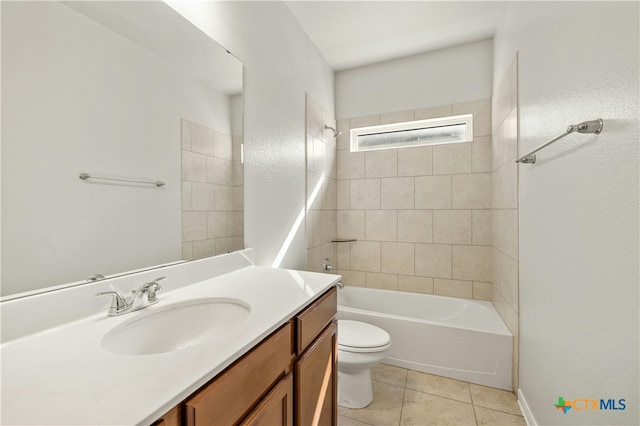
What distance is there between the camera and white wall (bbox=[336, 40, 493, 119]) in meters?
2.52

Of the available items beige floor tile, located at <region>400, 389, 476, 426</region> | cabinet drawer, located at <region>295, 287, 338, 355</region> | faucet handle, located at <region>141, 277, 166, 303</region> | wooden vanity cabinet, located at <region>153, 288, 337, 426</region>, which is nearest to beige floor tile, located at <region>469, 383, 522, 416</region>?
beige floor tile, located at <region>400, 389, 476, 426</region>

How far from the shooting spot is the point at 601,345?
87cm

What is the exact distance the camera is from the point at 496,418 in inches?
62.1

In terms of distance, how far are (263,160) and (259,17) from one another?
3.01ft

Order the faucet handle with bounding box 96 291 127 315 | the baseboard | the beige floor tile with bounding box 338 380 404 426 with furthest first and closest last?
the beige floor tile with bounding box 338 380 404 426
the baseboard
the faucet handle with bounding box 96 291 127 315

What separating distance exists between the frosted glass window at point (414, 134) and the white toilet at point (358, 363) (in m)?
1.93

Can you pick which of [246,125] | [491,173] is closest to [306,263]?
→ [246,125]

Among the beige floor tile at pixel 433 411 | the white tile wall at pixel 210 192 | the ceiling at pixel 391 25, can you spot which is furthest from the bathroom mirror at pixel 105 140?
the beige floor tile at pixel 433 411

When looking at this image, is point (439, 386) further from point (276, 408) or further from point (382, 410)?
point (276, 408)

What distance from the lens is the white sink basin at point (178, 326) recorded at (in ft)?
2.63

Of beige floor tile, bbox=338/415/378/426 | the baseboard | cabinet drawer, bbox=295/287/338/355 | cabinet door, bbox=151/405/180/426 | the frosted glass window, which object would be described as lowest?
beige floor tile, bbox=338/415/378/426

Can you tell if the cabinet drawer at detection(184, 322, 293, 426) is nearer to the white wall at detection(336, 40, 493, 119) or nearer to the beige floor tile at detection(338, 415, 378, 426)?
the beige floor tile at detection(338, 415, 378, 426)

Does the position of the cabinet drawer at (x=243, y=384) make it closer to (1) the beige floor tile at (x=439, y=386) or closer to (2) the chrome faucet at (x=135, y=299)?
(2) the chrome faucet at (x=135, y=299)

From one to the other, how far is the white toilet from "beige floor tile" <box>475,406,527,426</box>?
24.9 inches
